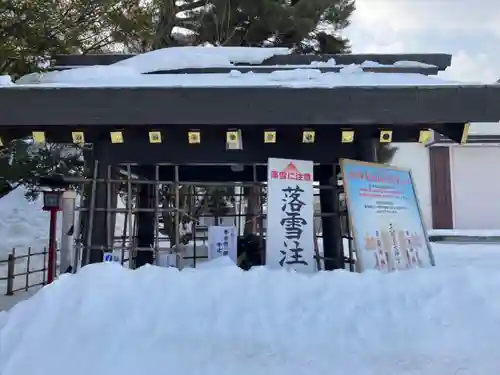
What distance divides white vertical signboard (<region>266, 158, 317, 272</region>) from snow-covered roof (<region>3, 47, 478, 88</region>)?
1152 millimetres

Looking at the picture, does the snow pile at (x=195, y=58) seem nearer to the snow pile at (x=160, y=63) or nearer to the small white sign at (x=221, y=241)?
the snow pile at (x=160, y=63)

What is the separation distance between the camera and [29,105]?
19.7 ft

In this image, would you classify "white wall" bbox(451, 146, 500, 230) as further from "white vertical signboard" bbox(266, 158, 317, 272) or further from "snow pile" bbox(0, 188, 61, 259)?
"snow pile" bbox(0, 188, 61, 259)

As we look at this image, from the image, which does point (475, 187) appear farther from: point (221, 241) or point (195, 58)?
point (221, 241)

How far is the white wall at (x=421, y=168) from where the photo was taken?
824 inches

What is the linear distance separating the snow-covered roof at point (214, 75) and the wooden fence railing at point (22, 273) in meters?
4.81

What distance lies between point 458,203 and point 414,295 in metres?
16.9

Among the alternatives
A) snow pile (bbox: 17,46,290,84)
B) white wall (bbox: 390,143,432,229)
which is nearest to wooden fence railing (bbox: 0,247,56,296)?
snow pile (bbox: 17,46,290,84)

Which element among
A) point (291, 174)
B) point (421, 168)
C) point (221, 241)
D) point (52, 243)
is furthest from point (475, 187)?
point (52, 243)

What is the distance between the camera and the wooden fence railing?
1016 cm

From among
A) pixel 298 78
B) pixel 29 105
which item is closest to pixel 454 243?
pixel 298 78

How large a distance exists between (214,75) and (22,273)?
22.3 ft

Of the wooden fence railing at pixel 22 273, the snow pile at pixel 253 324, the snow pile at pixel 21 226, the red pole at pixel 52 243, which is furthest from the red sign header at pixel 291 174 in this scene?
the snow pile at pixel 21 226

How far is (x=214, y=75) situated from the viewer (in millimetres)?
7227
